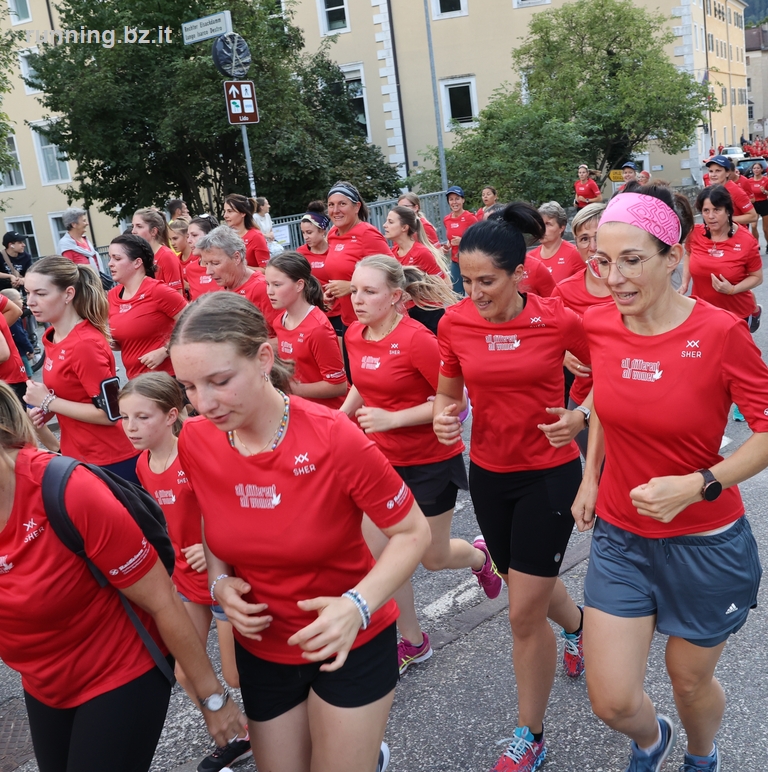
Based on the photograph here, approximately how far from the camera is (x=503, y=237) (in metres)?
3.46

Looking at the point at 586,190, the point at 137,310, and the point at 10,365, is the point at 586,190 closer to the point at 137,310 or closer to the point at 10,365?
the point at 137,310

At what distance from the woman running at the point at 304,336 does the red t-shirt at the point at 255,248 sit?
152 inches

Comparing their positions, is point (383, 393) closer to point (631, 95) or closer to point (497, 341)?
point (497, 341)

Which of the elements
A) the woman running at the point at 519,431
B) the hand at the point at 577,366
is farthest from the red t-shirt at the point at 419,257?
the woman running at the point at 519,431

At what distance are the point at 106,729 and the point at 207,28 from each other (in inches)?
494

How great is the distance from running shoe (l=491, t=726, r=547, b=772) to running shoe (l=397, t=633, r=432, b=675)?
3.13 ft

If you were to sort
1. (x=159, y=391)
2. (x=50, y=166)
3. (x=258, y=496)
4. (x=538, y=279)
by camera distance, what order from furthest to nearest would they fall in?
(x=50, y=166)
(x=538, y=279)
(x=159, y=391)
(x=258, y=496)

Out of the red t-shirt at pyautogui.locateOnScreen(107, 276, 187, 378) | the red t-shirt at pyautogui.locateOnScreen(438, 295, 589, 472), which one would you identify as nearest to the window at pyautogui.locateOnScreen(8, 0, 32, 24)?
the red t-shirt at pyautogui.locateOnScreen(107, 276, 187, 378)

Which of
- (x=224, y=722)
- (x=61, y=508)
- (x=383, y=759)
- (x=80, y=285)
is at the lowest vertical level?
(x=383, y=759)

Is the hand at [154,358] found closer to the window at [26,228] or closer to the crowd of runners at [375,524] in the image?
the crowd of runners at [375,524]

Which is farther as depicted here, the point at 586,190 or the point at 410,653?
the point at 586,190

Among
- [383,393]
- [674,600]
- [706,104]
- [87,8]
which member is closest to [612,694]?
[674,600]

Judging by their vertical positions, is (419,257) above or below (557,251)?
below

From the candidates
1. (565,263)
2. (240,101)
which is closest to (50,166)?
(240,101)
